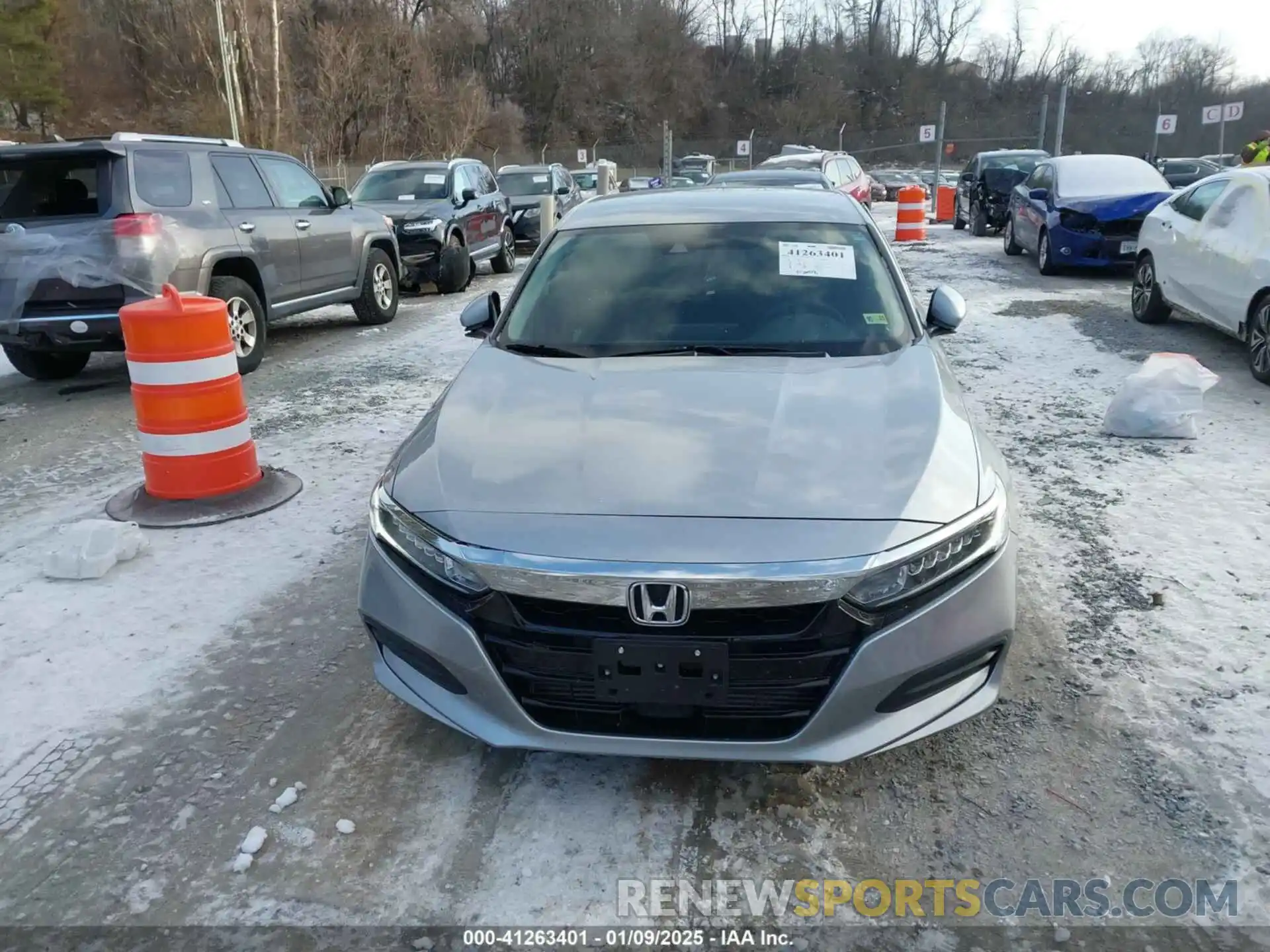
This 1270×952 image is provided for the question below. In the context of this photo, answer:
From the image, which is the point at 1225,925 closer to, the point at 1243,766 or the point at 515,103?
the point at 1243,766

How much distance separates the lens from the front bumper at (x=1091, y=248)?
11.7 meters

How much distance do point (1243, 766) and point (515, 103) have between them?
Result: 71.5 metres

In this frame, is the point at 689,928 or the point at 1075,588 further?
the point at 1075,588

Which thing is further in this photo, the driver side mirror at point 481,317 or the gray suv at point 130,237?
the gray suv at point 130,237

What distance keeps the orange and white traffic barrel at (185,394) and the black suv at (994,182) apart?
16105mm

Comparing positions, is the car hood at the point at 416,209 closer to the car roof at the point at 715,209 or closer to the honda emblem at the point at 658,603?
the car roof at the point at 715,209

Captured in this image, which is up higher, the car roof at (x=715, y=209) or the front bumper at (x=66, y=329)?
the car roof at (x=715, y=209)

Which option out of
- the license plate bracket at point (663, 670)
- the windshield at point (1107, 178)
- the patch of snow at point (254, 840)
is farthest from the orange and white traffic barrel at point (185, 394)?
the windshield at point (1107, 178)

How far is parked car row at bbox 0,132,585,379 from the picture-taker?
6770mm

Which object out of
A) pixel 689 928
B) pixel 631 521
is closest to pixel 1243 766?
pixel 689 928

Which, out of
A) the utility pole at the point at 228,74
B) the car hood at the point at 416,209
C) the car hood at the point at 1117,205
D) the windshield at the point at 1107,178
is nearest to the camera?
the car hood at the point at 1117,205

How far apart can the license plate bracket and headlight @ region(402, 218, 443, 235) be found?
36.5 feet

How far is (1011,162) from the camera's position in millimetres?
18422

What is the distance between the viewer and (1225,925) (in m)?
2.19
